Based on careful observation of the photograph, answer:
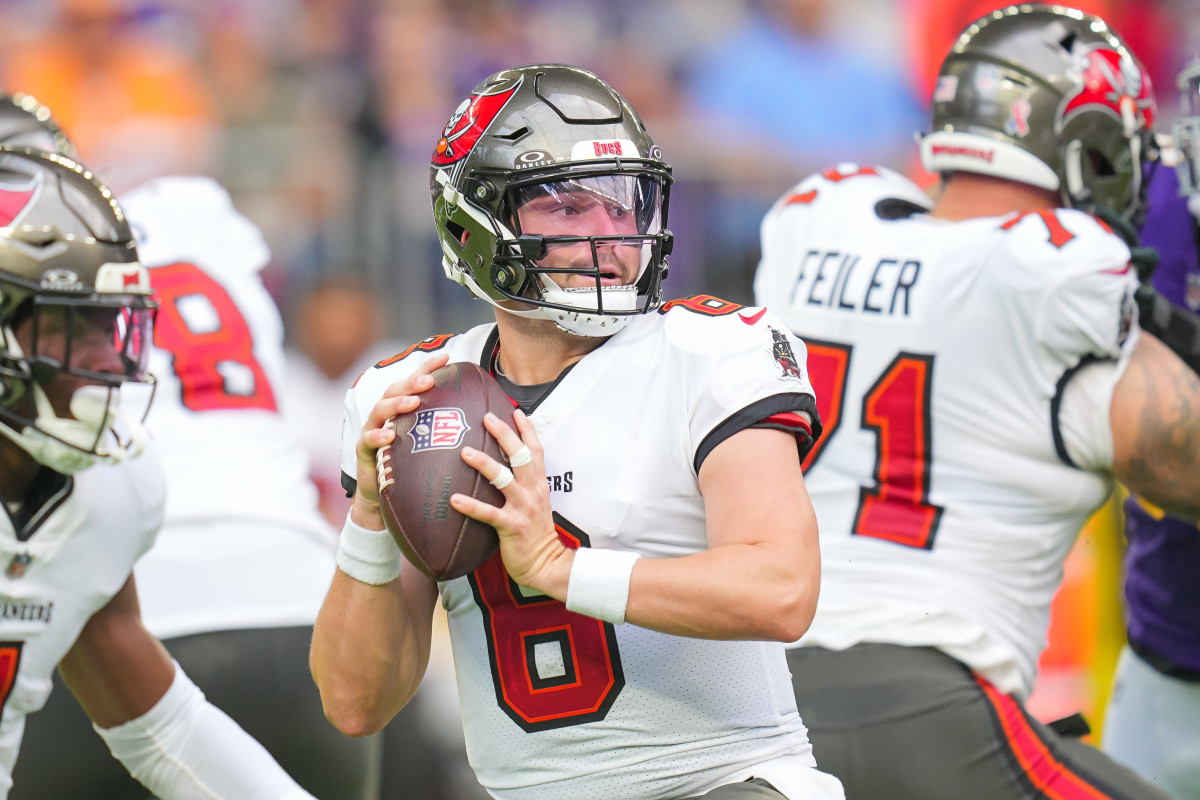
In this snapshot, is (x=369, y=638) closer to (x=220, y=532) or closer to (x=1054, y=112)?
(x=220, y=532)

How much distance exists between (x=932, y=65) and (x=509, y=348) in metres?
5.61

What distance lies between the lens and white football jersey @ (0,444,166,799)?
2.61 meters

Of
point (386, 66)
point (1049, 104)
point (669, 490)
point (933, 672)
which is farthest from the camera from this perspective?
point (386, 66)

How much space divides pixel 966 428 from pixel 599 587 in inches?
58.2

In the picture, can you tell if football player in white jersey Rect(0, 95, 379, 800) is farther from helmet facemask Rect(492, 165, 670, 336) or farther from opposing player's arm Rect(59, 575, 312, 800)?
helmet facemask Rect(492, 165, 670, 336)

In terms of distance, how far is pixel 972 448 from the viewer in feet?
10.8

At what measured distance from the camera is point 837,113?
726 cm

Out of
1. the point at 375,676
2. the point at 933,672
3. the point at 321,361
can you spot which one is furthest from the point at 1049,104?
the point at 321,361

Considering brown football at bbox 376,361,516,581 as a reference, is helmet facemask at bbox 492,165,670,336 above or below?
above

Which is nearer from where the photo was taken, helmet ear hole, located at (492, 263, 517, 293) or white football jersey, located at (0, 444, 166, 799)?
helmet ear hole, located at (492, 263, 517, 293)

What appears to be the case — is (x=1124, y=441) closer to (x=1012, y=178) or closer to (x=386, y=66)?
(x=1012, y=178)

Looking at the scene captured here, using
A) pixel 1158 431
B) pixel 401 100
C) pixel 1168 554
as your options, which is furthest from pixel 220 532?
pixel 401 100

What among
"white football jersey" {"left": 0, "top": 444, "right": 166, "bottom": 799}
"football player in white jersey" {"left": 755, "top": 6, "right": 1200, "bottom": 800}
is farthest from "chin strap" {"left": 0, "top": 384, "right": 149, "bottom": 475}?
"football player in white jersey" {"left": 755, "top": 6, "right": 1200, "bottom": 800}

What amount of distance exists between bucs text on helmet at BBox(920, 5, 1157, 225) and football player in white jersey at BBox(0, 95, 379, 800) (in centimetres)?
204
